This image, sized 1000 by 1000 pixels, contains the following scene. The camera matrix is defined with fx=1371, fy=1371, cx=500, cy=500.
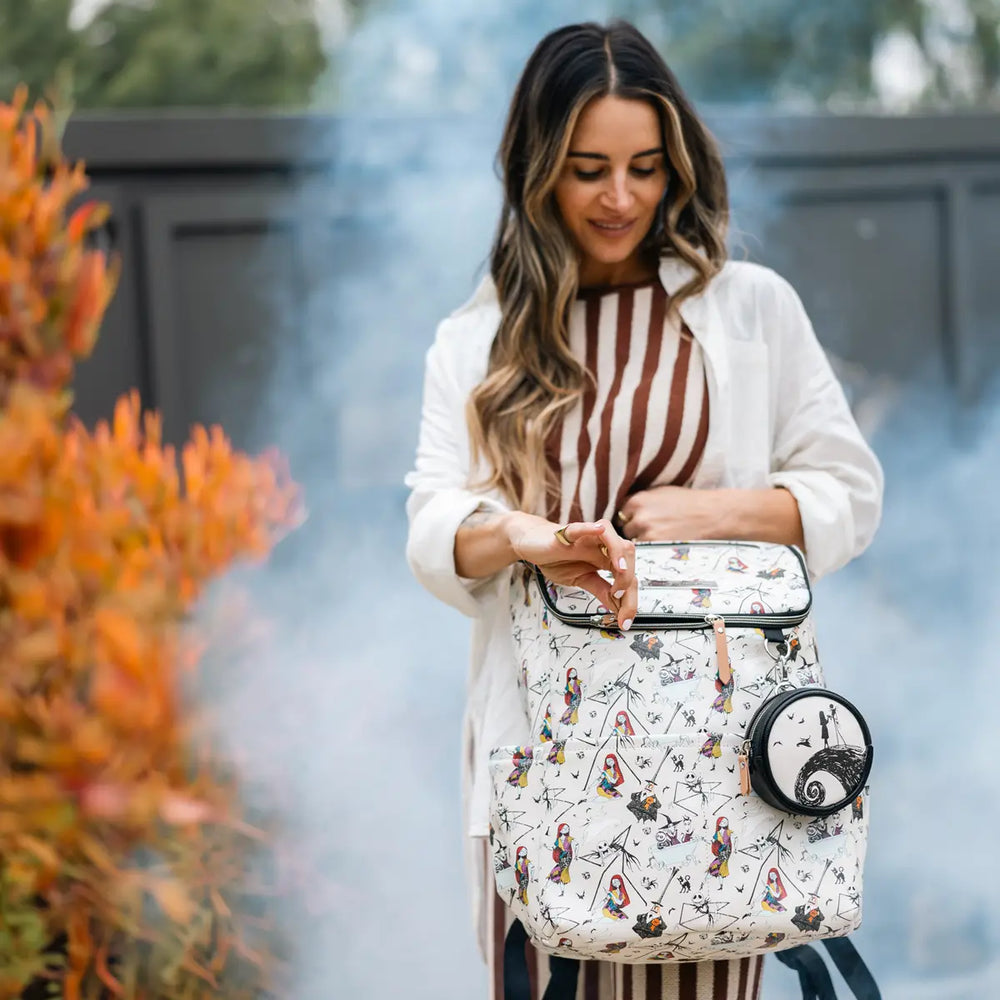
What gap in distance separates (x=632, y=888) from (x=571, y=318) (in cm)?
72

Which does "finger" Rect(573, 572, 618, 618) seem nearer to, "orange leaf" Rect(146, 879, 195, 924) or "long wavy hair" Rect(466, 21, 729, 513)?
"long wavy hair" Rect(466, 21, 729, 513)

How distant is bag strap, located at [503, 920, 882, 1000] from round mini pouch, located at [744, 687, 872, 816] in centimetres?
23

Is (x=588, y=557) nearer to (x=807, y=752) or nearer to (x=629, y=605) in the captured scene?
(x=629, y=605)

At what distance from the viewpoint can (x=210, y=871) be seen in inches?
54.9

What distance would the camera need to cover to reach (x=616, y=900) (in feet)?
4.55

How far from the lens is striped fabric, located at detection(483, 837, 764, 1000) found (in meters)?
1.54

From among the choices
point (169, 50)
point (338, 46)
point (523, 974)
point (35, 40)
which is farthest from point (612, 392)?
point (35, 40)

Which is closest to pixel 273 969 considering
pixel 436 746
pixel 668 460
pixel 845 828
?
pixel 845 828

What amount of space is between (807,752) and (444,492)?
0.55 meters

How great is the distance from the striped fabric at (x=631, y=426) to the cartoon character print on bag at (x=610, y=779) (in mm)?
341

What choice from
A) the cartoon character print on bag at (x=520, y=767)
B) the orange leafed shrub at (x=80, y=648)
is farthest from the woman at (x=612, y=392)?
the orange leafed shrub at (x=80, y=648)

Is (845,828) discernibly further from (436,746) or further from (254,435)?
(254,435)

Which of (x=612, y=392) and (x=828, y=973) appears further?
(x=612, y=392)

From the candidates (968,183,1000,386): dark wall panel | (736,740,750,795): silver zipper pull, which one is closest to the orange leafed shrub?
(736,740,750,795): silver zipper pull
